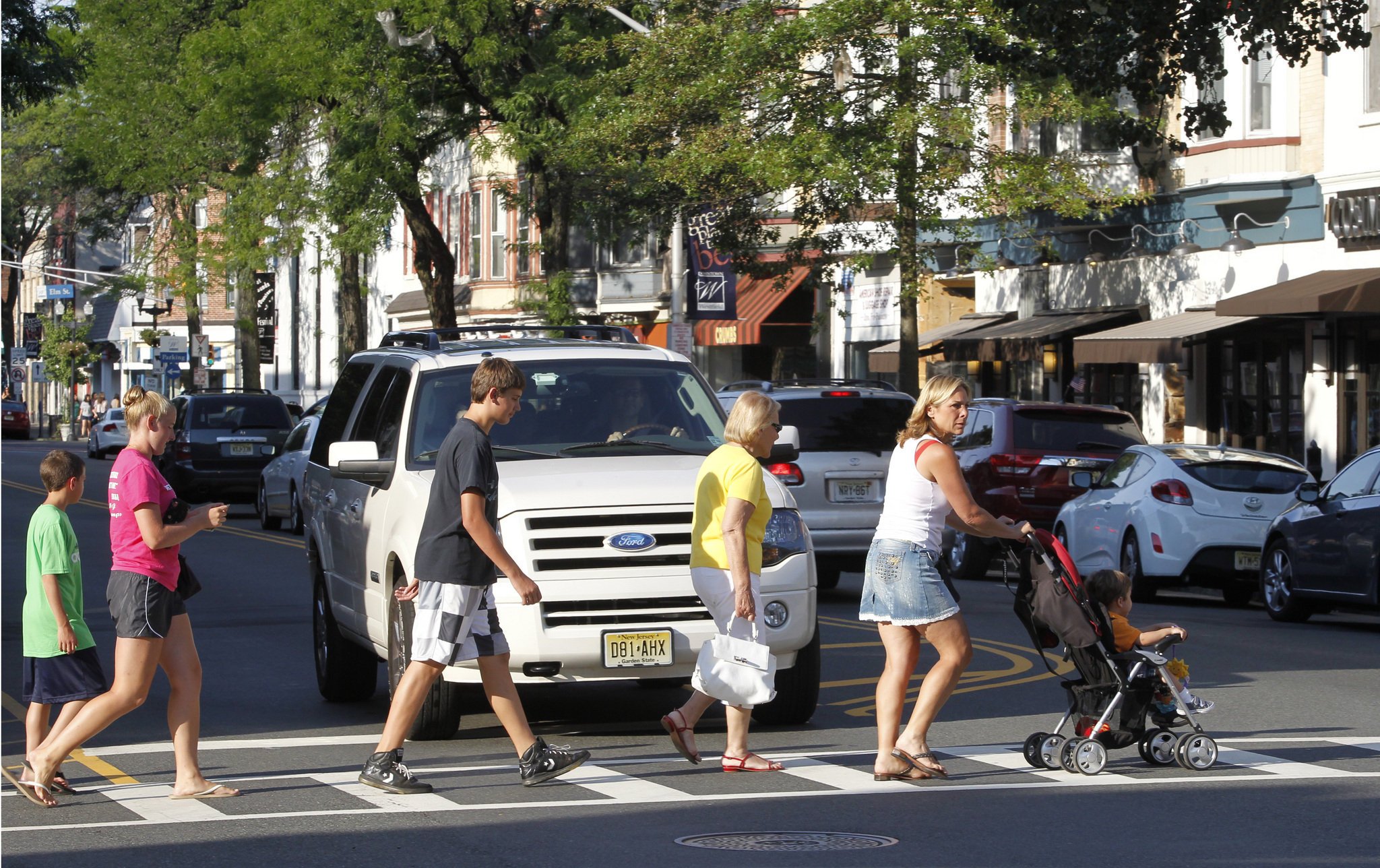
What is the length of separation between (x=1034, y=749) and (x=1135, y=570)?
10.8 meters

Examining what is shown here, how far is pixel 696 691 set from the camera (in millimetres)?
9344

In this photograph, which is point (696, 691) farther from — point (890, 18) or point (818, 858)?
point (890, 18)

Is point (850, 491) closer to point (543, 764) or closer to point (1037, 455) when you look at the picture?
point (1037, 455)

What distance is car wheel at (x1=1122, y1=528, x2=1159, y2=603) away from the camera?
64.7ft

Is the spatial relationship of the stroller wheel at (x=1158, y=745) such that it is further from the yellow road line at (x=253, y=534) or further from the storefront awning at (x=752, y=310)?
the storefront awning at (x=752, y=310)

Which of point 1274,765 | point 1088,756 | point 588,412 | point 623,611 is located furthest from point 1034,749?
point 588,412

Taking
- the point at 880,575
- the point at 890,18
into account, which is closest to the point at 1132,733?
the point at 880,575

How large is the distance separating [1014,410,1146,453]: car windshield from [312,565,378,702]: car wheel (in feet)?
37.1

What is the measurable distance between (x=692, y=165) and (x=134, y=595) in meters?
20.2

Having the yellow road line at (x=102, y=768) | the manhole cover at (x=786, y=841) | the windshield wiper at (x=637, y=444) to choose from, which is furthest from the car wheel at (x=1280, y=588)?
the yellow road line at (x=102, y=768)

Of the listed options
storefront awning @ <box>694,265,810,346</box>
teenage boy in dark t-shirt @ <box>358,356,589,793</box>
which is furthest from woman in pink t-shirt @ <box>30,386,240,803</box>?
storefront awning @ <box>694,265,810,346</box>

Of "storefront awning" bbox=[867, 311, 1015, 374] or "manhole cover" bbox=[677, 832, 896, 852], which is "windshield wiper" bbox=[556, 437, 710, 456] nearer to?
"manhole cover" bbox=[677, 832, 896, 852]

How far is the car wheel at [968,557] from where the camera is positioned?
2223cm

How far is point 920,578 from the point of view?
9094mm
